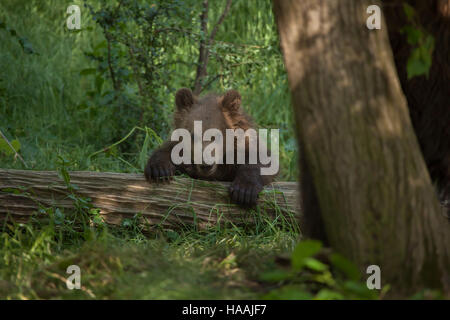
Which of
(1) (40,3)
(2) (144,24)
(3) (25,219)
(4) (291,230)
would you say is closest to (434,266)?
(4) (291,230)

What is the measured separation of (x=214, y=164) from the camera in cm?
507

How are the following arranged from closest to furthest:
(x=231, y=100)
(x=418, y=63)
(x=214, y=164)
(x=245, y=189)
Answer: (x=418, y=63) → (x=245, y=189) → (x=214, y=164) → (x=231, y=100)

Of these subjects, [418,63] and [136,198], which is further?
[136,198]

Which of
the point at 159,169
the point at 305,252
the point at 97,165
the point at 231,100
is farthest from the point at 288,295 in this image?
the point at 97,165

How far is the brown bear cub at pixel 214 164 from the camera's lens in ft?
15.3

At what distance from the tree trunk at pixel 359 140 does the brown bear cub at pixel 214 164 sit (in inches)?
84.9

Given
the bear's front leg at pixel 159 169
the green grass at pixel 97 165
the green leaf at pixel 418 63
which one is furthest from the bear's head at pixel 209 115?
the green leaf at pixel 418 63

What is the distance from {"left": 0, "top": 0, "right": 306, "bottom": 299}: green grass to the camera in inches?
110

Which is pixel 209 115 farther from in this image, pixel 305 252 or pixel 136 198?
pixel 305 252

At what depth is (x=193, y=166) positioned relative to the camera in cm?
513

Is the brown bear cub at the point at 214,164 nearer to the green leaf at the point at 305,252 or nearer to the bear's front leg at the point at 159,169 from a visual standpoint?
the bear's front leg at the point at 159,169

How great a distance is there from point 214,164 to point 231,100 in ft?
2.27

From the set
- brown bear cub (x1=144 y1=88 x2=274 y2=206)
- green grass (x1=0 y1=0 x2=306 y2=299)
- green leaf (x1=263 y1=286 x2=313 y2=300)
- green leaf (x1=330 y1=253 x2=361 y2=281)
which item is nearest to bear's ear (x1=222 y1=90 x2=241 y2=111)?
brown bear cub (x1=144 y1=88 x2=274 y2=206)

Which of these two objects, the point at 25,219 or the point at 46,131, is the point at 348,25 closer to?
the point at 25,219
